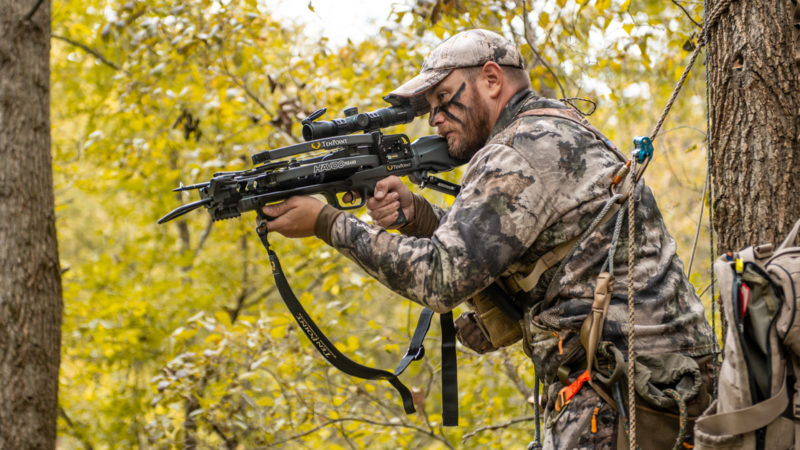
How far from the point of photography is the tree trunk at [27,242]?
4352 mm

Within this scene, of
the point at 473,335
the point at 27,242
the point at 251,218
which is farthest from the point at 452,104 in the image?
the point at 251,218

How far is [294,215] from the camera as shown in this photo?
9.49 feet

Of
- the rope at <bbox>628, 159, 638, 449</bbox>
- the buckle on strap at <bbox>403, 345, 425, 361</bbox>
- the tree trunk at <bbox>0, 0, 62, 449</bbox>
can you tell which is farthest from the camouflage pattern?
the tree trunk at <bbox>0, 0, 62, 449</bbox>

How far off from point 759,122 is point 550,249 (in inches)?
36.2

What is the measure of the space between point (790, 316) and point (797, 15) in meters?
1.38

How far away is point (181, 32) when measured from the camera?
657 centimetres

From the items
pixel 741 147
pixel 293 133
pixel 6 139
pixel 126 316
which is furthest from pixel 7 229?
pixel 126 316

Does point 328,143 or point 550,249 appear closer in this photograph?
point 550,249

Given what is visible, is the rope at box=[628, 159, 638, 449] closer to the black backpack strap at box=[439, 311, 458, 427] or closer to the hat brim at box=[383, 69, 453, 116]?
the hat brim at box=[383, 69, 453, 116]

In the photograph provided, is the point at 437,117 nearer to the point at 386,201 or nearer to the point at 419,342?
the point at 386,201

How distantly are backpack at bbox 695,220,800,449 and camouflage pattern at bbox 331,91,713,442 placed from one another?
0.56 metres

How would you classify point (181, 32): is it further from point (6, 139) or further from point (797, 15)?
point (797, 15)

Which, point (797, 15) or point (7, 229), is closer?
point (797, 15)

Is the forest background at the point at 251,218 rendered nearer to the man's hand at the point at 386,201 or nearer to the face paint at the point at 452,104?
the face paint at the point at 452,104
